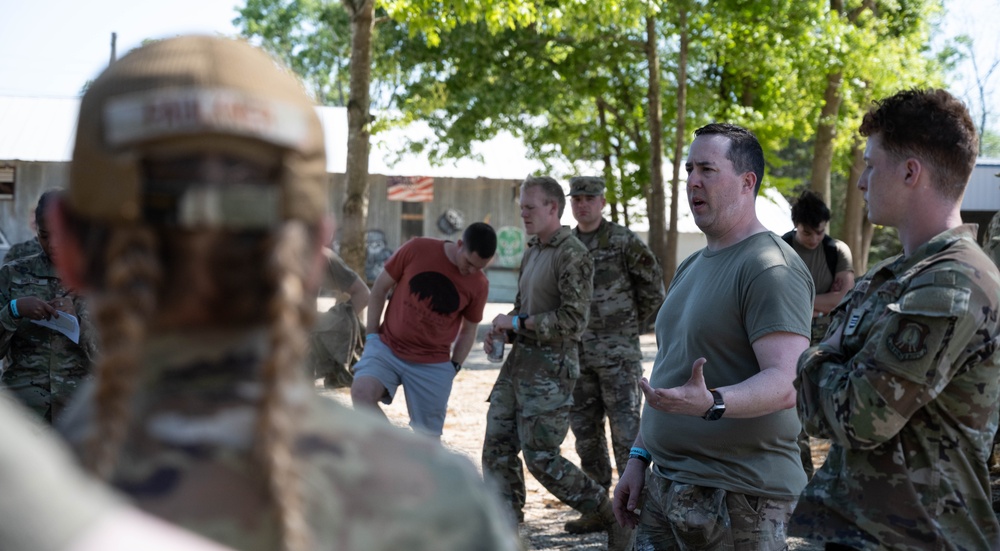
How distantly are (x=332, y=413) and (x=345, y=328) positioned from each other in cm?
835

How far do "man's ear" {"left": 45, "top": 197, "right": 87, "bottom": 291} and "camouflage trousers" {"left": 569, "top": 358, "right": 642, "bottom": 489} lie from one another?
238 inches

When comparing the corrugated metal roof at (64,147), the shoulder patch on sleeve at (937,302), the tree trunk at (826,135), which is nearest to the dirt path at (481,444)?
the shoulder patch on sleeve at (937,302)

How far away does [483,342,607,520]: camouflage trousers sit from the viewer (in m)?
6.32

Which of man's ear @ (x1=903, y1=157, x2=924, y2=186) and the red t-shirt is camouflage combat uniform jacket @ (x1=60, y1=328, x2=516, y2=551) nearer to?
man's ear @ (x1=903, y1=157, x2=924, y2=186)

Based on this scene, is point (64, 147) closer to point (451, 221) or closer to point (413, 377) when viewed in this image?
point (451, 221)

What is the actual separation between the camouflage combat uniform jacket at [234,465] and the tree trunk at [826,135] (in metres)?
18.0

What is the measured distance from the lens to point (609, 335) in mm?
7184

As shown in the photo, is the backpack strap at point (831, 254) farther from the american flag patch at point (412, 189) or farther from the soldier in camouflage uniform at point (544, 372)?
the american flag patch at point (412, 189)

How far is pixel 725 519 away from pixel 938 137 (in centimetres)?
160

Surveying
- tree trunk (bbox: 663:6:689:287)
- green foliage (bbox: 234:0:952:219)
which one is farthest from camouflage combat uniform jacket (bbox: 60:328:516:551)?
tree trunk (bbox: 663:6:689:287)

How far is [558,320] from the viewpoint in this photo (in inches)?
250

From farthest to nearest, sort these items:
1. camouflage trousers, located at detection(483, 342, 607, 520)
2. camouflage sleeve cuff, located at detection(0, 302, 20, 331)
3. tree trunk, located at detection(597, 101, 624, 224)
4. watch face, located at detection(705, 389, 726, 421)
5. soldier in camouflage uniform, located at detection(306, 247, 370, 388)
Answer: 1. tree trunk, located at detection(597, 101, 624, 224)
2. soldier in camouflage uniform, located at detection(306, 247, 370, 388)
3. camouflage trousers, located at detection(483, 342, 607, 520)
4. camouflage sleeve cuff, located at detection(0, 302, 20, 331)
5. watch face, located at detection(705, 389, 726, 421)

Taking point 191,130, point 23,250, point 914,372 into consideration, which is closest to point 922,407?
point 914,372

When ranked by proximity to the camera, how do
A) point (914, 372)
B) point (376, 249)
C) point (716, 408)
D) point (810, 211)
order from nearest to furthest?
point (914, 372) < point (716, 408) < point (810, 211) < point (376, 249)
